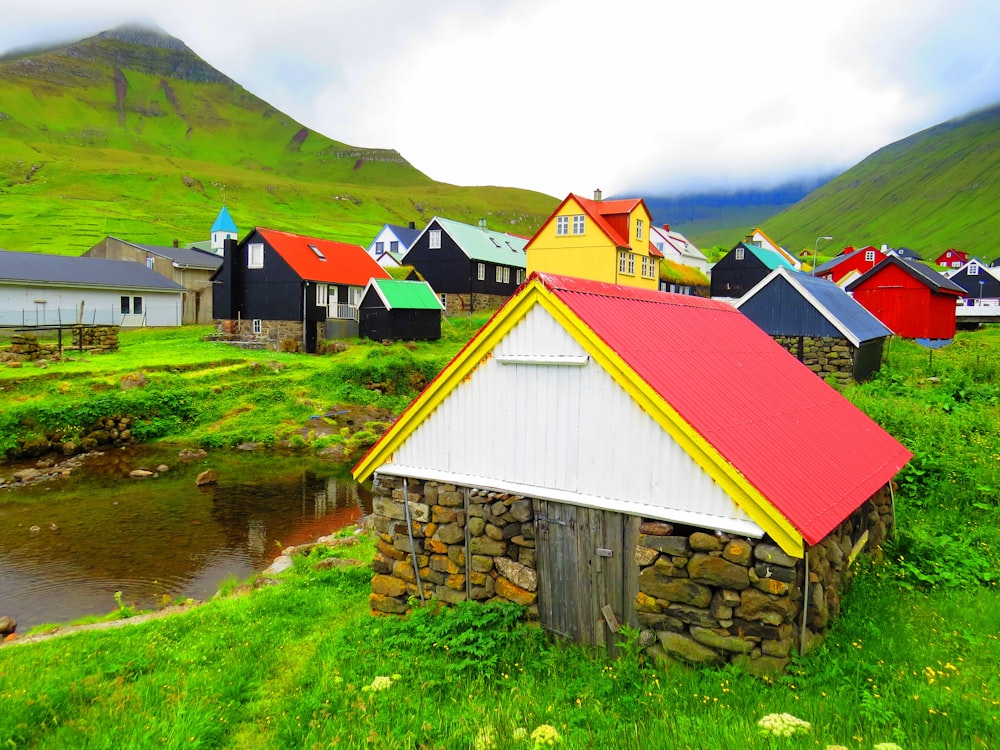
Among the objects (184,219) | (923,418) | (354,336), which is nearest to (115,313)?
(354,336)

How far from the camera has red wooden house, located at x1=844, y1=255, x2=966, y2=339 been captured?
34656 mm

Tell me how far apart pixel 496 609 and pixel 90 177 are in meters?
158

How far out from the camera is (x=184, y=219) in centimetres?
11206

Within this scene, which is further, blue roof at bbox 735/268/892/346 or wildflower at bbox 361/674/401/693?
blue roof at bbox 735/268/892/346

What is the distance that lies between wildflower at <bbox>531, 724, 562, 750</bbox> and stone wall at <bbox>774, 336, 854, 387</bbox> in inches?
822

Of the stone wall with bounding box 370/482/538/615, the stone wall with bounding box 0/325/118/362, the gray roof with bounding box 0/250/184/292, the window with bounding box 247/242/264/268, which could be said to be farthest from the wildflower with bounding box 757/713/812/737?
the gray roof with bounding box 0/250/184/292

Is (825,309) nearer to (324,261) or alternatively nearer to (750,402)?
(750,402)

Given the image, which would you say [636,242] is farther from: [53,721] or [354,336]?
[53,721]

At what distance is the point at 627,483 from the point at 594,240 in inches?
1549

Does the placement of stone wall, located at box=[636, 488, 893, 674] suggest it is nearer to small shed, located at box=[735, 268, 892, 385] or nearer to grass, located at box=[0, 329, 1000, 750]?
grass, located at box=[0, 329, 1000, 750]

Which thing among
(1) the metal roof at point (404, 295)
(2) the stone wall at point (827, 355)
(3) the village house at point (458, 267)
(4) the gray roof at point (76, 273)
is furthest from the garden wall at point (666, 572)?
(3) the village house at point (458, 267)

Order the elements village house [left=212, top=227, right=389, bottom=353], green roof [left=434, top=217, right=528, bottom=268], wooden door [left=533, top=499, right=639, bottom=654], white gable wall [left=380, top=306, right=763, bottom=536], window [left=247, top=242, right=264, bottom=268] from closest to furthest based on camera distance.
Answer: white gable wall [left=380, top=306, right=763, bottom=536]
wooden door [left=533, top=499, right=639, bottom=654]
village house [left=212, top=227, right=389, bottom=353]
window [left=247, top=242, right=264, bottom=268]
green roof [left=434, top=217, right=528, bottom=268]

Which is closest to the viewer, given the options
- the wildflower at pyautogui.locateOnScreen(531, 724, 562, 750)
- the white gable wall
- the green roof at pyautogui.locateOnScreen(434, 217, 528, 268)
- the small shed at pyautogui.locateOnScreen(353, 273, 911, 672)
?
the wildflower at pyautogui.locateOnScreen(531, 724, 562, 750)

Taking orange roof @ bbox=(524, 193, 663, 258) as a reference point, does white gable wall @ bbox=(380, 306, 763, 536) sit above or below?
below
